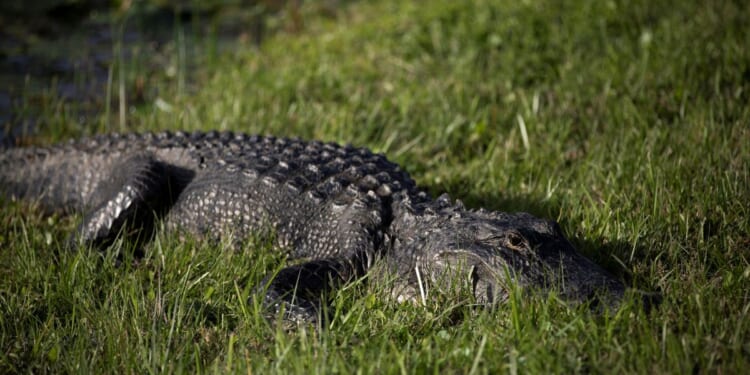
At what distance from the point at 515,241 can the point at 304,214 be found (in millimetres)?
1225

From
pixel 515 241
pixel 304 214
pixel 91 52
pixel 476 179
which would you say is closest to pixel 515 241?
pixel 515 241

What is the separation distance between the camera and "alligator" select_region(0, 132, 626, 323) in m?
3.26

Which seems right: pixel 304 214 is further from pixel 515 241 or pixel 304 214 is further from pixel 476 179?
pixel 476 179

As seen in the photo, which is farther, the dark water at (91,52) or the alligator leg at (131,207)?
the dark water at (91,52)

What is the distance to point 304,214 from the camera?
3.94 m

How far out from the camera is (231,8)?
10.1m

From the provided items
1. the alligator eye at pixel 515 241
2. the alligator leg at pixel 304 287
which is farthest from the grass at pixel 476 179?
the alligator eye at pixel 515 241

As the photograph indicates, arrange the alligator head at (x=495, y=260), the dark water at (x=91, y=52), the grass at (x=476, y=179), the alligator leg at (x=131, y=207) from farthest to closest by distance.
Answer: the dark water at (x=91, y=52) → the alligator leg at (x=131, y=207) → the alligator head at (x=495, y=260) → the grass at (x=476, y=179)

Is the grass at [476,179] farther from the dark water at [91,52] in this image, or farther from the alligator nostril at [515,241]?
the alligator nostril at [515,241]

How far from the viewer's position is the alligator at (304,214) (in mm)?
3264

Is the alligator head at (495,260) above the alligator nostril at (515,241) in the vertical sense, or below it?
below

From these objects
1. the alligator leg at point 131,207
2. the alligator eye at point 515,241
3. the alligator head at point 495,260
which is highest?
the alligator eye at point 515,241

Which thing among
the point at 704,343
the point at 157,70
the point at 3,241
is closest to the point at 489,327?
the point at 704,343

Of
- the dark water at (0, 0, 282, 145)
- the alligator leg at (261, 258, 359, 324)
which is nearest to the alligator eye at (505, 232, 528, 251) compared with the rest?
the alligator leg at (261, 258, 359, 324)
